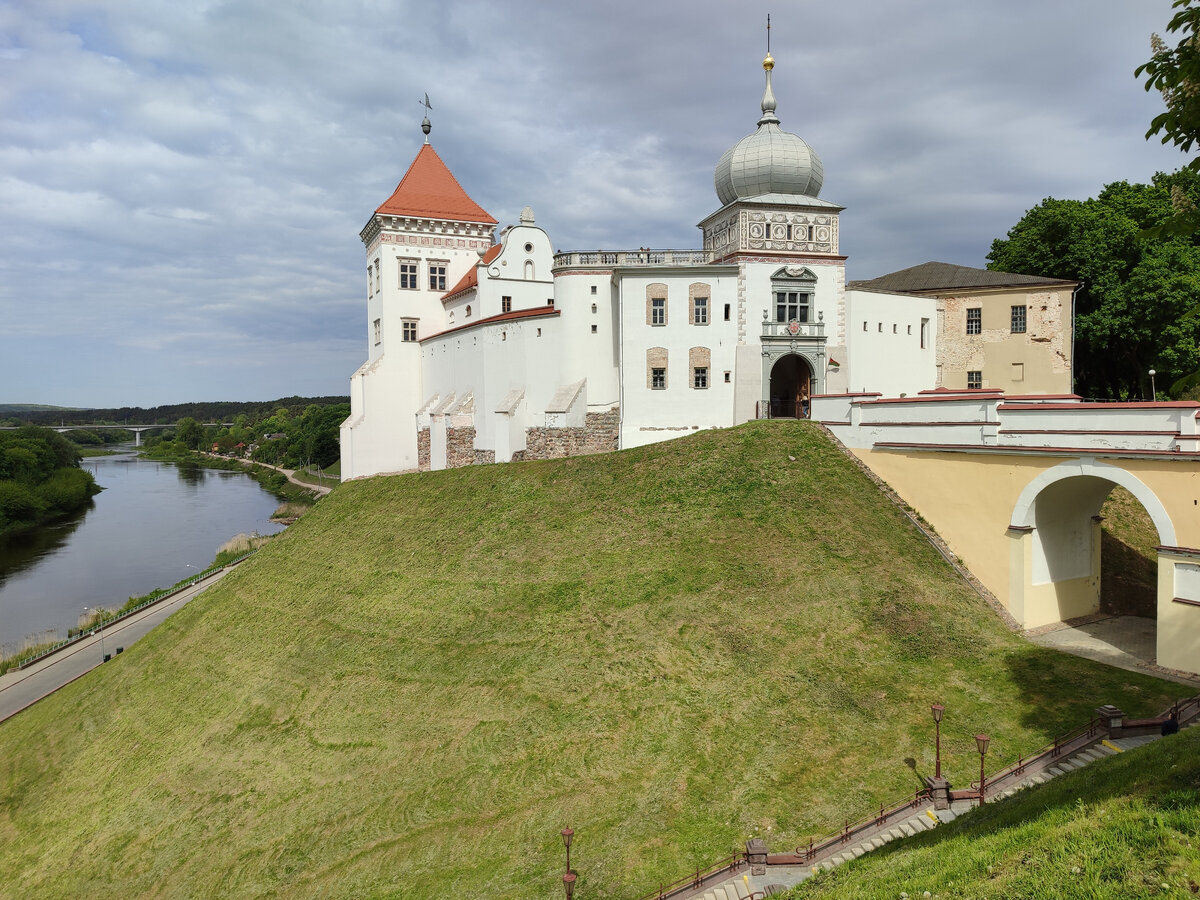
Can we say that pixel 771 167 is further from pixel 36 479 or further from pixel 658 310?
pixel 36 479

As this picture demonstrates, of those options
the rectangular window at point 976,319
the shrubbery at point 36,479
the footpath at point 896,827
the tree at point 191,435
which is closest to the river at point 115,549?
the shrubbery at point 36,479

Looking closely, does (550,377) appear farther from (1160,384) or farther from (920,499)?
(1160,384)

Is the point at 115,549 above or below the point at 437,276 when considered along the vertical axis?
below

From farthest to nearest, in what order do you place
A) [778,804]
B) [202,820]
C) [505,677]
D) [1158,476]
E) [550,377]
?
[550,377] < [505,677] < [202,820] < [1158,476] < [778,804]

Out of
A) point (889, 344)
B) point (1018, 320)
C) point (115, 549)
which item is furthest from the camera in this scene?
point (115, 549)

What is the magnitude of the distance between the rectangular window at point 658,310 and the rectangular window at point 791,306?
4.99 metres

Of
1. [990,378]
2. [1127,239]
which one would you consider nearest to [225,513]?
[990,378]

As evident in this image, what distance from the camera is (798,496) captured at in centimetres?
2388

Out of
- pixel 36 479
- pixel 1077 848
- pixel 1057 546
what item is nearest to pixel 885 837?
pixel 1077 848

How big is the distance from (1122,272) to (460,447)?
3553cm

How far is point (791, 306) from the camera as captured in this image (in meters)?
31.7

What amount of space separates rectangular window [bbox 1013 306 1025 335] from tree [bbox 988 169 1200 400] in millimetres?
3657

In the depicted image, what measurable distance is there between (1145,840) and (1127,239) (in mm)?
38153

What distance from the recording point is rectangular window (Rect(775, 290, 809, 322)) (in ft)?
104
